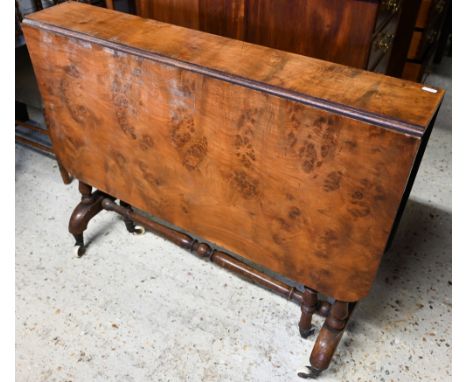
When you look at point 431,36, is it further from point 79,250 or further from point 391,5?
point 79,250

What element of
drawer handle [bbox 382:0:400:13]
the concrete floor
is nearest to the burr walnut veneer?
the concrete floor

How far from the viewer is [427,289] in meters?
1.69

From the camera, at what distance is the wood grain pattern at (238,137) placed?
102cm

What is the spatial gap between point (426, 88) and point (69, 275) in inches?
52.6

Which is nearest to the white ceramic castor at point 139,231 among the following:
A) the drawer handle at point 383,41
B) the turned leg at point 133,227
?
the turned leg at point 133,227

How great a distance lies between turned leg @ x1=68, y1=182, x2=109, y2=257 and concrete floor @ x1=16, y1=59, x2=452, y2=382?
0.10 metres

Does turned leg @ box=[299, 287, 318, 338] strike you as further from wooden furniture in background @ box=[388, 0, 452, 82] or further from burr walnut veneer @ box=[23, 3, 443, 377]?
wooden furniture in background @ box=[388, 0, 452, 82]

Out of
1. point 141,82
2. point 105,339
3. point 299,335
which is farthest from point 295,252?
point 105,339

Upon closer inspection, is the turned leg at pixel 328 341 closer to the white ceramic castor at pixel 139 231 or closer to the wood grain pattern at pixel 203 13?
the white ceramic castor at pixel 139 231

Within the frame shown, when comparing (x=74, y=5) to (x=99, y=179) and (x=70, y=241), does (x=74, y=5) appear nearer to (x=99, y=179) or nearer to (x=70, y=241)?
(x=99, y=179)

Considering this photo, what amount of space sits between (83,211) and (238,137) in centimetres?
83

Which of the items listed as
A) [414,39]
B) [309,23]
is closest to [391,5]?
[309,23]

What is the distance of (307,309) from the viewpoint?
55.8 inches
